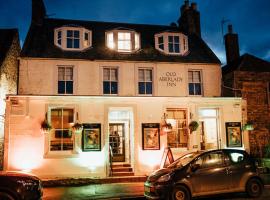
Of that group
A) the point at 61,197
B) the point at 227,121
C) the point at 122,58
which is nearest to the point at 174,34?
the point at 122,58

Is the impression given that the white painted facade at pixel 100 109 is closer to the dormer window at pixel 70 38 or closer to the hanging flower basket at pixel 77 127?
the hanging flower basket at pixel 77 127

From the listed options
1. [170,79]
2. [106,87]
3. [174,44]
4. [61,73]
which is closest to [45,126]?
[61,73]

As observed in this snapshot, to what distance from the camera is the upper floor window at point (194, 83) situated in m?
17.8

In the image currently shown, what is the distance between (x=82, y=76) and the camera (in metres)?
16.6

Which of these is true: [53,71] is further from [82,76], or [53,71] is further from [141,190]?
[141,190]

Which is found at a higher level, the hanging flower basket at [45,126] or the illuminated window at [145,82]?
the illuminated window at [145,82]

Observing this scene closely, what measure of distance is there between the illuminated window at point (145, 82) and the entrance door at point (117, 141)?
242 cm

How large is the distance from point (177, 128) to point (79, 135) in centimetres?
557

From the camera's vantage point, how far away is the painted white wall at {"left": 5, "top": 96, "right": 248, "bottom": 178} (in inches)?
589

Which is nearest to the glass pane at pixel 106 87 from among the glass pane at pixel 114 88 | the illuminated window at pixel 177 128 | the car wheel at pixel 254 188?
the glass pane at pixel 114 88

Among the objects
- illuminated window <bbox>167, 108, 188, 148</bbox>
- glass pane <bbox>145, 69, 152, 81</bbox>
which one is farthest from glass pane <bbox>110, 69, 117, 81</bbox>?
illuminated window <bbox>167, 108, 188, 148</bbox>

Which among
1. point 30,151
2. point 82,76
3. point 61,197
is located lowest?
point 61,197

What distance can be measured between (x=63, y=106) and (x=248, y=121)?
34.7 ft

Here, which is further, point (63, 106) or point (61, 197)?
point (63, 106)
